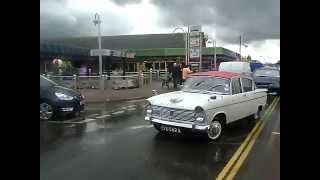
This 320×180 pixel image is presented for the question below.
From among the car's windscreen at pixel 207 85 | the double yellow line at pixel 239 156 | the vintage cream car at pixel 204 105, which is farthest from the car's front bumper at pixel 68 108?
the double yellow line at pixel 239 156

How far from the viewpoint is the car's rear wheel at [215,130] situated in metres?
8.52

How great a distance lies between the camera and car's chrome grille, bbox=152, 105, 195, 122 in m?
8.27

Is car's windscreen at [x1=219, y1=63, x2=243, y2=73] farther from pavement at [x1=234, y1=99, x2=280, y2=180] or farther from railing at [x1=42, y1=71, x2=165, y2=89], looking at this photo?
pavement at [x1=234, y1=99, x2=280, y2=180]

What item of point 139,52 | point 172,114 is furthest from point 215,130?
point 139,52

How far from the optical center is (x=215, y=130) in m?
8.65

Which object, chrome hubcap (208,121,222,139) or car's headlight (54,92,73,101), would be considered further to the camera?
car's headlight (54,92,73,101)

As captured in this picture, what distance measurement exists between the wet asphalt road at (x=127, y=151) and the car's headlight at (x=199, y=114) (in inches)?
20.5

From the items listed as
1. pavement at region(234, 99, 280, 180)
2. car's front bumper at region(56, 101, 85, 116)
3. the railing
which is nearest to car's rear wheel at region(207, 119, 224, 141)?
pavement at region(234, 99, 280, 180)

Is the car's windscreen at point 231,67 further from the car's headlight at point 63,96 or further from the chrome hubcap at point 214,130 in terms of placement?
the chrome hubcap at point 214,130

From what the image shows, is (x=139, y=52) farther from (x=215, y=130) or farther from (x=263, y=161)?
(x=263, y=161)

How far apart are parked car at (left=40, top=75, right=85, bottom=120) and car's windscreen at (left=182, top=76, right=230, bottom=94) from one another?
3.91 m

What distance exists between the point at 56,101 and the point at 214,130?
16.6ft
